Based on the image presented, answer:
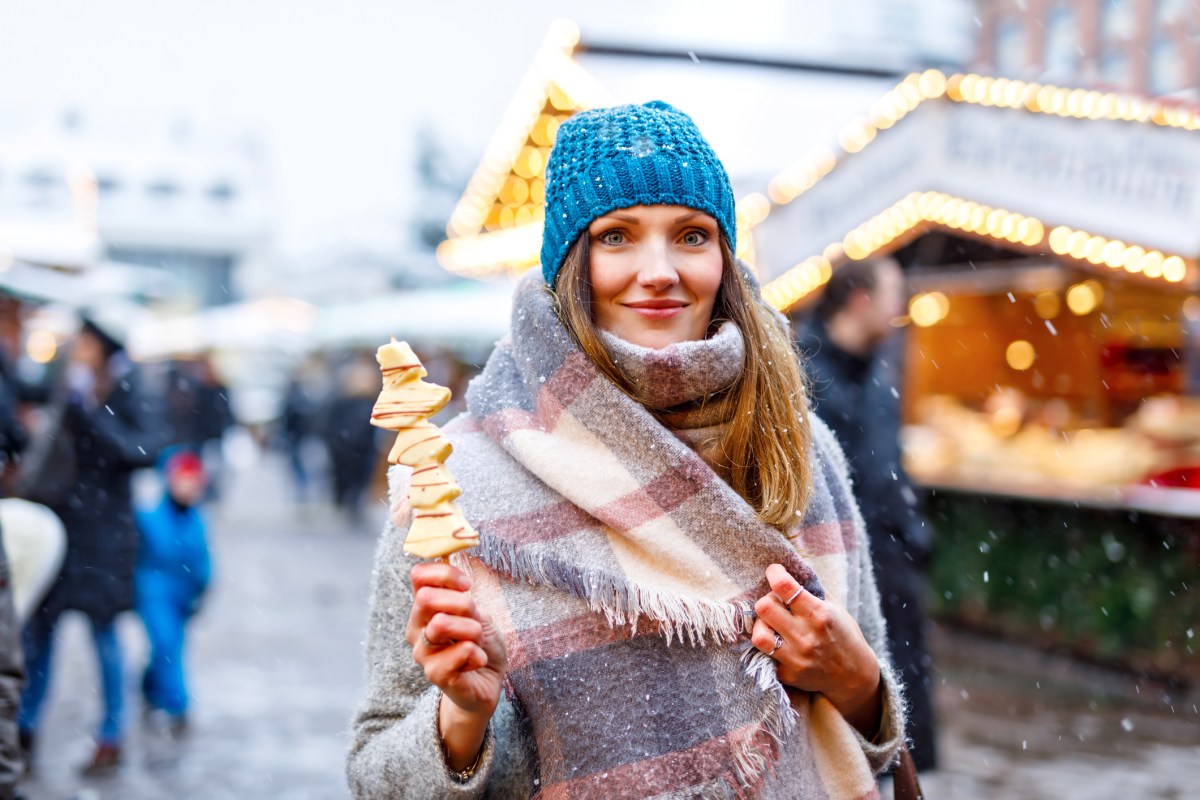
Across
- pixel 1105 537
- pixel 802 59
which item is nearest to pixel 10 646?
pixel 1105 537

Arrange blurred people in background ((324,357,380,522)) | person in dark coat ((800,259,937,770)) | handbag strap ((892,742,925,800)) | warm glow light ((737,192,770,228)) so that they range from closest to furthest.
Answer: handbag strap ((892,742,925,800)) → person in dark coat ((800,259,937,770)) → warm glow light ((737,192,770,228)) → blurred people in background ((324,357,380,522))

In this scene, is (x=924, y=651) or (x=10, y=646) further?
(x=924, y=651)

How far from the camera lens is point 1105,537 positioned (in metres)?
7.20

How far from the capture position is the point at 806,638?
168cm

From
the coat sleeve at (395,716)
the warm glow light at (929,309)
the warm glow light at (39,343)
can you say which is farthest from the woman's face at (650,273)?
the warm glow light at (39,343)

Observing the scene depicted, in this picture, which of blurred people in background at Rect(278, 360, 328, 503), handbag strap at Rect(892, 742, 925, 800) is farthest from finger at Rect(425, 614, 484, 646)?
blurred people in background at Rect(278, 360, 328, 503)

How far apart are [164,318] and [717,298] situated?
35.2 metres

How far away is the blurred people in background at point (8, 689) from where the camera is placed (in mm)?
2402

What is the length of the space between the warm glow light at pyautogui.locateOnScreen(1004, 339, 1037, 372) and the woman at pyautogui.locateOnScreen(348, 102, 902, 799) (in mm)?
11106

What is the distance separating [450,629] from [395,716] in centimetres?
37

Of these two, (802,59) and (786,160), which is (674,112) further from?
(802,59)

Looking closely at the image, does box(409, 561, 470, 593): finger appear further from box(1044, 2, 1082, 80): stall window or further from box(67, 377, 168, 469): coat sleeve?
box(1044, 2, 1082, 80): stall window

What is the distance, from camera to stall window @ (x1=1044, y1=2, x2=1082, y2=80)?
35.8 m

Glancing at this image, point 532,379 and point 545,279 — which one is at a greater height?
point 545,279
